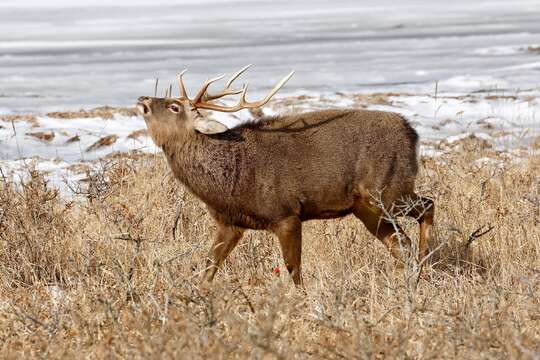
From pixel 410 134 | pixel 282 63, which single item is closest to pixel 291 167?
pixel 410 134

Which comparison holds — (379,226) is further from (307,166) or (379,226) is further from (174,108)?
(174,108)

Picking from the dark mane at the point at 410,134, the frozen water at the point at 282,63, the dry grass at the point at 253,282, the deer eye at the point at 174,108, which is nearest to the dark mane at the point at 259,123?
the deer eye at the point at 174,108

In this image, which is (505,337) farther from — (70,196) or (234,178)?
(70,196)

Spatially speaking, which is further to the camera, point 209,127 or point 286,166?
point 209,127

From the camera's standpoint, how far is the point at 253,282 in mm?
6516

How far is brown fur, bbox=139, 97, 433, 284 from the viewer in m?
6.78

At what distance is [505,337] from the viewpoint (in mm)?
4527

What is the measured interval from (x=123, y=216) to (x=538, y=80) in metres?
13.0

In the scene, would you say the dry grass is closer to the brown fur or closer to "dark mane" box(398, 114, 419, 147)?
the brown fur

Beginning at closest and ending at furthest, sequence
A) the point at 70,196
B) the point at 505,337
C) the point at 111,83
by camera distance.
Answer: the point at 505,337
the point at 70,196
the point at 111,83

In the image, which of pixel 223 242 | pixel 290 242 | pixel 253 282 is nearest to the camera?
Result: pixel 253 282

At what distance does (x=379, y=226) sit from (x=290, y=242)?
90 centimetres

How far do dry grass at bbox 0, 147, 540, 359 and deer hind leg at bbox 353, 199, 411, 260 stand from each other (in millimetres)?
110

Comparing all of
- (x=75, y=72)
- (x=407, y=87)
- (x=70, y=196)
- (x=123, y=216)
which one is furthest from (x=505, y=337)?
(x=75, y=72)
